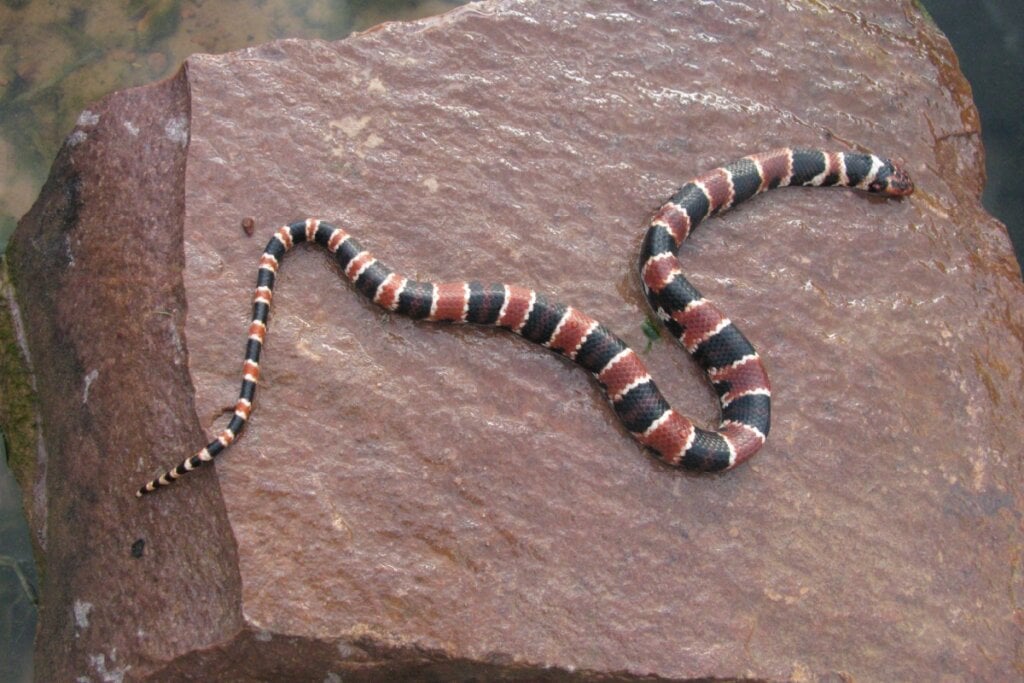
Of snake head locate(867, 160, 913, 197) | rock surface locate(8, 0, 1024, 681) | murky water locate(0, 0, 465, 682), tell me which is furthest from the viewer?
murky water locate(0, 0, 465, 682)

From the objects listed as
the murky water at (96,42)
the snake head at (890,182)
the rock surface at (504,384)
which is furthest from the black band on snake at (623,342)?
the murky water at (96,42)

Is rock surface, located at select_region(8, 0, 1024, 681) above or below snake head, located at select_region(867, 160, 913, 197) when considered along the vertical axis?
below

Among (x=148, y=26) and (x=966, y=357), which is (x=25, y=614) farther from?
(x=966, y=357)

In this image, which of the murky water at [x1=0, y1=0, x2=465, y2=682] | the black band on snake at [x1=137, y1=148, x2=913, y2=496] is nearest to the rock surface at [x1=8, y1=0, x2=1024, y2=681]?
the black band on snake at [x1=137, y1=148, x2=913, y2=496]

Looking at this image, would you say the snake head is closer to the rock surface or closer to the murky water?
the rock surface

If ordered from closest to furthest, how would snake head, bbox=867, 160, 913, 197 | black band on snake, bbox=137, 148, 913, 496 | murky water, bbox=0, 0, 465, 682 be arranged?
black band on snake, bbox=137, 148, 913, 496 → snake head, bbox=867, 160, 913, 197 → murky water, bbox=0, 0, 465, 682

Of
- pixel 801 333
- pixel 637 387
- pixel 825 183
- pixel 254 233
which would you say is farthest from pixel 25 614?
pixel 825 183
